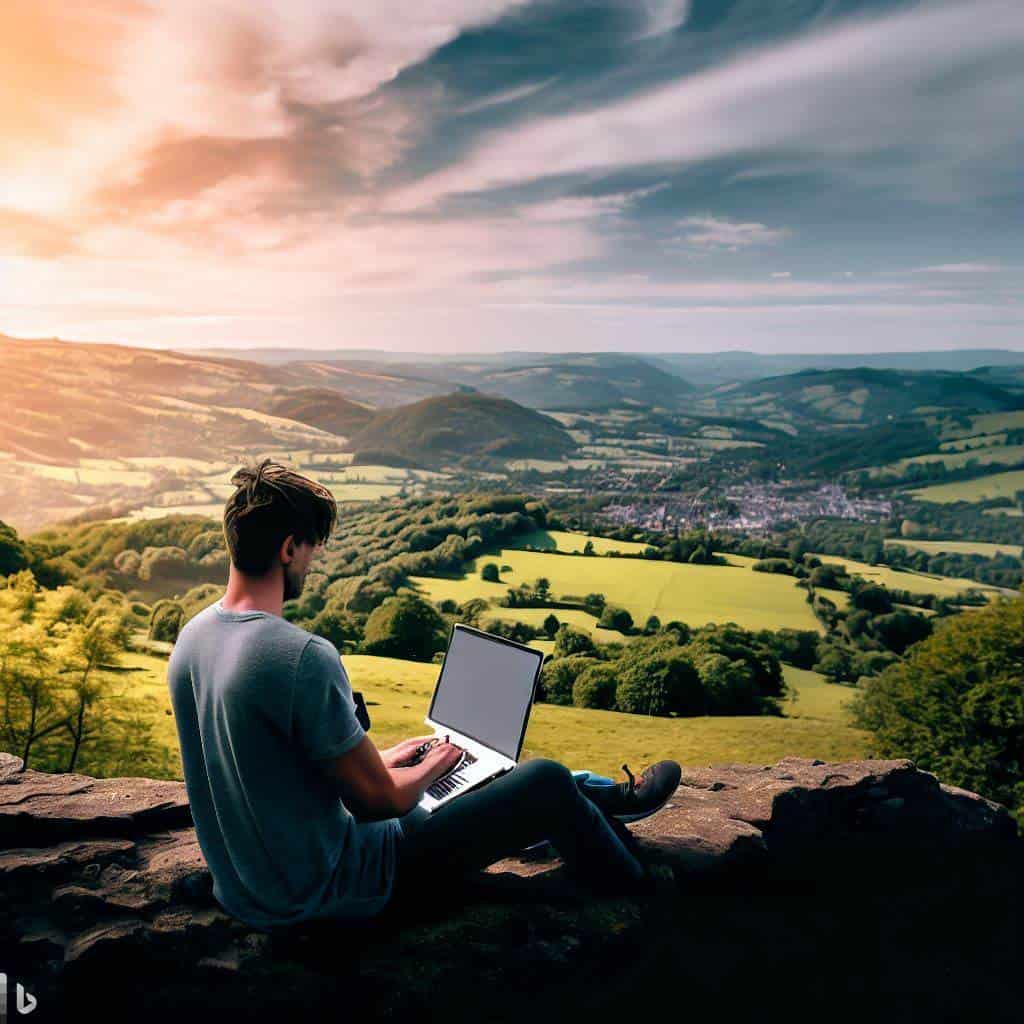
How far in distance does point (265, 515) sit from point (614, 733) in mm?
26854

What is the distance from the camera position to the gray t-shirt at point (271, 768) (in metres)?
2.35

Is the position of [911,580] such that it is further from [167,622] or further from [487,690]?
[487,690]

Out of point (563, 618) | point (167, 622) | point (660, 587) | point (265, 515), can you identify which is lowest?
point (167, 622)

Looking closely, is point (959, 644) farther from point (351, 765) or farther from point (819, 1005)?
point (351, 765)

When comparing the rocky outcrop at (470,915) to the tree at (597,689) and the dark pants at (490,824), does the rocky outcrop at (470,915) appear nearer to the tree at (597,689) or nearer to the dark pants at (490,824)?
the dark pants at (490,824)

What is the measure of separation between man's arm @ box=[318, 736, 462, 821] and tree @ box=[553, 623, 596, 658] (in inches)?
1588

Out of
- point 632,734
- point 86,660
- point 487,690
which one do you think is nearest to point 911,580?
point 632,734

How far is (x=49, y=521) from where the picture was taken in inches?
2859

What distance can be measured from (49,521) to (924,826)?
82824 mm

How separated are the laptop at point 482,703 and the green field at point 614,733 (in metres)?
17.7

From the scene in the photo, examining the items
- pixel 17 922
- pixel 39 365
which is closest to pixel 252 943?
pixel 17 922

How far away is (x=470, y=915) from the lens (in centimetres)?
335

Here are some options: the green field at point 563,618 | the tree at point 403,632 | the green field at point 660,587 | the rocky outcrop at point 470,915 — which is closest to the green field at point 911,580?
the green field at point 660,587

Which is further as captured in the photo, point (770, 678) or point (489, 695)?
point (770, 678)
